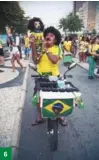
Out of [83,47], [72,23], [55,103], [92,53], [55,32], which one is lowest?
[72,23]

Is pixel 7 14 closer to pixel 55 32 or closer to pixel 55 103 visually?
pixel 55 32

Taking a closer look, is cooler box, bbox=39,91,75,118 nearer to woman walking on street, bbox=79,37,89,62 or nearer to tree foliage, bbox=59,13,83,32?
woman walking on street, bbox=79,37,89,62

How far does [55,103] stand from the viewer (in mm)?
3920

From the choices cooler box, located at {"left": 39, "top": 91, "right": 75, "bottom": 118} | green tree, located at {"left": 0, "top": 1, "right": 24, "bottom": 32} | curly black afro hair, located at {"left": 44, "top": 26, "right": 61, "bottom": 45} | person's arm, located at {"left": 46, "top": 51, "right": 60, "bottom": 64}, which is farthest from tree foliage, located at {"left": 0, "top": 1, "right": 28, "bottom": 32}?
cooler box, located at {"left": 39, "top": 91, "right": 75, "bottom": 118}

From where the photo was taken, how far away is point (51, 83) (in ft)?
14.8

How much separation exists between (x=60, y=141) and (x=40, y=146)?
0.40m

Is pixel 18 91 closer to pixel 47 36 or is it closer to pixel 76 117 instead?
pixel 76 117

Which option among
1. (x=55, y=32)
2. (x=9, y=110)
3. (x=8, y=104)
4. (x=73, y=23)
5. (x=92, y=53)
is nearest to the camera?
(x=55, y=32)

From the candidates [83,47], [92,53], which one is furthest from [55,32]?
[83,47]

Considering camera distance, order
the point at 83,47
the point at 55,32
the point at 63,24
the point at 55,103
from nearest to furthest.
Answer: the point at 55,103 → the point at 55,32 → the point at 83,47 → the point at 63,24

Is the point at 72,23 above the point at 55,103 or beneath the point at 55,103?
beneath

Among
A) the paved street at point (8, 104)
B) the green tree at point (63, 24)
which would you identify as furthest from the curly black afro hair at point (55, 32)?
the green tree at point (63, 24)

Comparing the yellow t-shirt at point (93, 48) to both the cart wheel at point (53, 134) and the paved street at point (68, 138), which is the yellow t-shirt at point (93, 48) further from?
the cart wheel at point (53, 134)

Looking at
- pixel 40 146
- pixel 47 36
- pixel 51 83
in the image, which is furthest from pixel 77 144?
pixel 47 36
